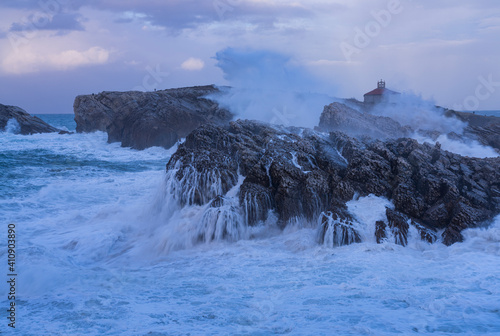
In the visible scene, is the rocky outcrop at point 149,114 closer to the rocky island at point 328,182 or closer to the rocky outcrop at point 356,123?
the rocky outcrop at point 356,123

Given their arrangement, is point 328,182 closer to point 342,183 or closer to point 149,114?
point 342,183

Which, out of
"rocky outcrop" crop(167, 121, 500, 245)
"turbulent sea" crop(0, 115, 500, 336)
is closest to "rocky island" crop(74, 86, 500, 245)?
"rocky outcrop" crop(167, 121, 500, 245)

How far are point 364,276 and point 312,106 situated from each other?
1372 inches

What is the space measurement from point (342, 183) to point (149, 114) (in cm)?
2963

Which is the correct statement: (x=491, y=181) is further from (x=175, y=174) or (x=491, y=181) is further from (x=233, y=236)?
(x=175, y=174)

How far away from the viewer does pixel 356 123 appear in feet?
90.2

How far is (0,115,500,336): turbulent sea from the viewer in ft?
19.8

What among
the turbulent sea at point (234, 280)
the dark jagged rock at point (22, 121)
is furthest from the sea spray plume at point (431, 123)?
the dark jagged rock at point (22, 121)

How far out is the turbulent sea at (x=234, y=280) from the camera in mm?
6047

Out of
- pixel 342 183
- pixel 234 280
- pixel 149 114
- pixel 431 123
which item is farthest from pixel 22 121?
pixel 234 280

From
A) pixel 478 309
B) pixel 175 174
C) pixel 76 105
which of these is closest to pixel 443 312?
pixel 478 309

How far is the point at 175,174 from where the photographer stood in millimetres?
12359

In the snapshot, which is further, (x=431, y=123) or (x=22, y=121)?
(x=22, y=121)

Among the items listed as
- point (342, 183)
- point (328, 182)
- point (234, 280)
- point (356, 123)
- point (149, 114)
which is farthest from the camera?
point (149, 114)
